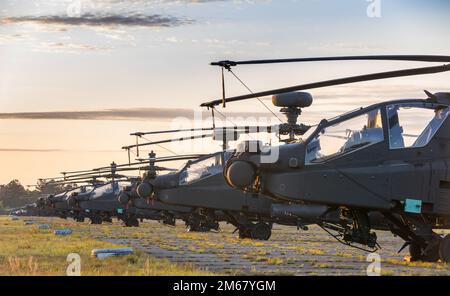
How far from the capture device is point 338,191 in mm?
17203

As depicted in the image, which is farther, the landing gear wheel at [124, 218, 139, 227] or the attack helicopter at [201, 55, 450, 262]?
the landing gear wheel at [124, 218, 139, 227]

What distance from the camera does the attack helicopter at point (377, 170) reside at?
17.2 meters

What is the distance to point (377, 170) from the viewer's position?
679 inches

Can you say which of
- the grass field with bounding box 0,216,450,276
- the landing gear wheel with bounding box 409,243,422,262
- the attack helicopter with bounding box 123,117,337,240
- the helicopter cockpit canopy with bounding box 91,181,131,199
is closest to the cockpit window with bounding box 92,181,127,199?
the helicopter cockpit canopy with bounding box 91,181,131,199

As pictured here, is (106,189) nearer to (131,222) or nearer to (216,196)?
(131,222)

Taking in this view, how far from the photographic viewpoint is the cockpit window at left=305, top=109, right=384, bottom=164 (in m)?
17.5

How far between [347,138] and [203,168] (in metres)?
14.0

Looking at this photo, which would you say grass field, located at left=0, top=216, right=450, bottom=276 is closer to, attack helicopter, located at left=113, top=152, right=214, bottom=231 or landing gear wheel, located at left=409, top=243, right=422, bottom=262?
landing gear wheel, located at left=409, top=243, right=422, bottom=262

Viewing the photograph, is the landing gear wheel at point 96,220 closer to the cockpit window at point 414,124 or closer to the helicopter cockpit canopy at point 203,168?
the helicopter cockpit canopy at point 203,168

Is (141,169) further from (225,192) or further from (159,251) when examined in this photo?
(159,251)

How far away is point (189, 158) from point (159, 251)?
850 centimetres

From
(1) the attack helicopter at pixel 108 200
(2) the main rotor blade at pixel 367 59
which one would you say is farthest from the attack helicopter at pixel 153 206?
(2) the main rotor blade at pixel 367 59

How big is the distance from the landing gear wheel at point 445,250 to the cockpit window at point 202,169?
13883 millimetres
